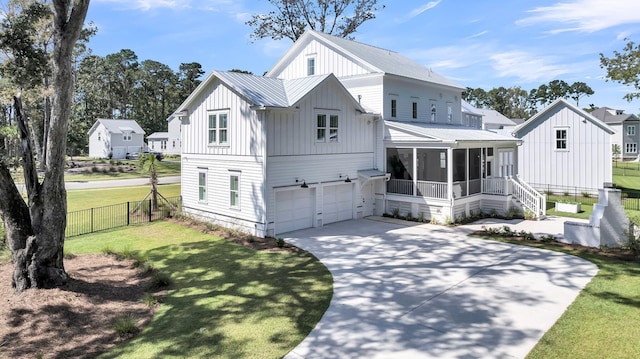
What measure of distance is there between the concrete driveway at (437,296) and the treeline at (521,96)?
93975 millimetres

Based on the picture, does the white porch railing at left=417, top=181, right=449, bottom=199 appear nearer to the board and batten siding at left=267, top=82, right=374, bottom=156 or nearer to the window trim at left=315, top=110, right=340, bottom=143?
the board and batten siding at left=267, top=82, right=374, bottom=156

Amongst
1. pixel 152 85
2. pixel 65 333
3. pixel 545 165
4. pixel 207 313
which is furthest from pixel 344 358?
pixel 152 85

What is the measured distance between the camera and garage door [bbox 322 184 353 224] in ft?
61.8

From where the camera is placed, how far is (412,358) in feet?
22.6

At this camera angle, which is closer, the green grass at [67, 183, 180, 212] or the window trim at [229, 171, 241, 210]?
the window trim at [229, 171, 241, 210]

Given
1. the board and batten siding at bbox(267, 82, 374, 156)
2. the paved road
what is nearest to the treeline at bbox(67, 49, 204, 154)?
the paved road

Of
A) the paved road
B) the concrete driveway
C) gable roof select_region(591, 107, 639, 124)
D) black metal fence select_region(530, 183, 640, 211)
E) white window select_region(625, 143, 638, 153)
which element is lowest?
the concrete driveway

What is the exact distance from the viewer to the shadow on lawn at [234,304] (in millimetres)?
7586

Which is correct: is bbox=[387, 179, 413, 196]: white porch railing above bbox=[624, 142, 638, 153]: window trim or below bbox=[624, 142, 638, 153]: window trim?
below

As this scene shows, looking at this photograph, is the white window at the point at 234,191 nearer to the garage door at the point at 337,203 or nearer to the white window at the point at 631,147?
the garage door at the point at 337,203

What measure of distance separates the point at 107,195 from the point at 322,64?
16.8m

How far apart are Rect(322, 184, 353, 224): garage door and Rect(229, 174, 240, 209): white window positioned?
12.7 ft

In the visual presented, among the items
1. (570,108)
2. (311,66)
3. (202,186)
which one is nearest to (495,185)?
(570,108)

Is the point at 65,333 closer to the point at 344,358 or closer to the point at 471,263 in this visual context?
the point at 344,358
